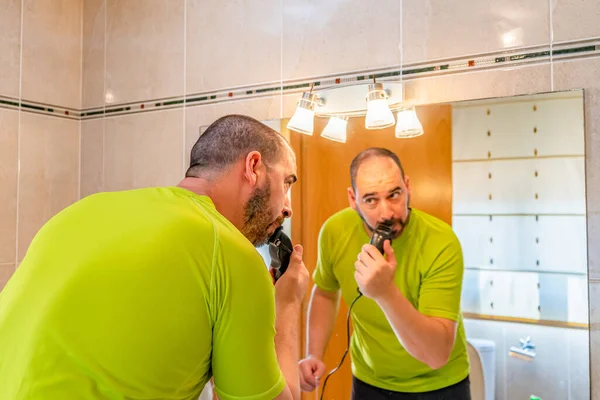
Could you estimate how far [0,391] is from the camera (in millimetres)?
803

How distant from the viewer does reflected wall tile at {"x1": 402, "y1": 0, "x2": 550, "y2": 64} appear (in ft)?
4.57

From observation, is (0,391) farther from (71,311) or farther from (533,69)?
(533,69)

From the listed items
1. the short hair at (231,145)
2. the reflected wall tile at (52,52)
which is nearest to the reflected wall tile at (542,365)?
the short hair at (231,145)

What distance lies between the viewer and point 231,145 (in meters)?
1.03

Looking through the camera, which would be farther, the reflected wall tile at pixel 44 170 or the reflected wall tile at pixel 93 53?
the reflected wall tile at pixel 93 53

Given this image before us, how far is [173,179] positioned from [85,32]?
79cm

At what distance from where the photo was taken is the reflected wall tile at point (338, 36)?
159 cm

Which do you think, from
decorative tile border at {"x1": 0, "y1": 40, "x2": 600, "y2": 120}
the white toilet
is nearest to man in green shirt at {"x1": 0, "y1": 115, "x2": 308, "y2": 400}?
the white toilet

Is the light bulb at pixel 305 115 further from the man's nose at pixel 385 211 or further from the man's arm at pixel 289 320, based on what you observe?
the man's arm at pixel 289 320

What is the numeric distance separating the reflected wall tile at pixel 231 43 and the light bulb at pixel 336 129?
0.28m

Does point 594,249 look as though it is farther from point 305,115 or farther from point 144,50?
point 144,50

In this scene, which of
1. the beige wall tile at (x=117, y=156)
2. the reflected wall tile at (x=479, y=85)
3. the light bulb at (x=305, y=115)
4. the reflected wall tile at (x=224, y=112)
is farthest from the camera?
the beige wall tile at (x=117, y=156)

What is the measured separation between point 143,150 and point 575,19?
4.86 feet

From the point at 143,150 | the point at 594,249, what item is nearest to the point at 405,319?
the point at 594,249
